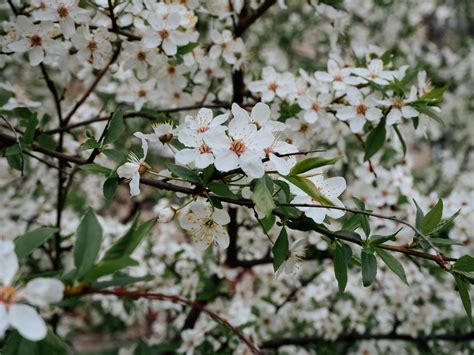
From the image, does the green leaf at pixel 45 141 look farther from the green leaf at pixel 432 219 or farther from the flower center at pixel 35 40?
the green leaf at pixel 432 219

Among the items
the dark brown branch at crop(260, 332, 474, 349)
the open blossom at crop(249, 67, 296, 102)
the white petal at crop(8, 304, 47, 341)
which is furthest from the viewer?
the dark brown branch at crop(260, 332, 474, 349)

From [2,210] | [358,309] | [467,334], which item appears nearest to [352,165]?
[358,309]

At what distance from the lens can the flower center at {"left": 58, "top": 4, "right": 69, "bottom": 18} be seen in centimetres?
131

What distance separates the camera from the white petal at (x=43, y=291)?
678 millimetres

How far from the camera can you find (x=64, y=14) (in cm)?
132

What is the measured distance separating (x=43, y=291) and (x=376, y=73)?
104 centimetres

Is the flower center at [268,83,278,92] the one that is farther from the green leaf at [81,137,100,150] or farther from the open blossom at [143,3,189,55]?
the green leaf at [81,137,100,150]

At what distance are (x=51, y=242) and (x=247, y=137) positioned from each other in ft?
4.45

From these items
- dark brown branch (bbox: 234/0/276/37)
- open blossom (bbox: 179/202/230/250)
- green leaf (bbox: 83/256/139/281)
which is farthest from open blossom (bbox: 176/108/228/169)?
dark brown branch (bbox: 234/0/276/37)

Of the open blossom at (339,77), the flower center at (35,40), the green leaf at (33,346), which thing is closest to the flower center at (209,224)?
the green leaf at (33,346)

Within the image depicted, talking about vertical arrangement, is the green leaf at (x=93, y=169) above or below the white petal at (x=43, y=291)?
below

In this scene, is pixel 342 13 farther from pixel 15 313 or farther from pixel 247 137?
pixel 15 313

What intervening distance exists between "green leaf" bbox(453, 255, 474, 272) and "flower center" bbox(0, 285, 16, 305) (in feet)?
2.49

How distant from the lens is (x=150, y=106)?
5.99ft
